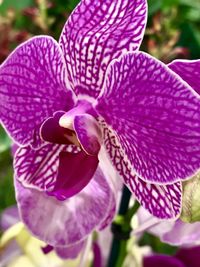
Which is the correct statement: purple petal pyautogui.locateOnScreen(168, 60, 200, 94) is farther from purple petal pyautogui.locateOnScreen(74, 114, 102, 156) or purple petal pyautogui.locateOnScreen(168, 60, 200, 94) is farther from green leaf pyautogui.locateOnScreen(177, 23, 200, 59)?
green leaf pyautogui.locateOnScreen(177, 23, 200, 59)

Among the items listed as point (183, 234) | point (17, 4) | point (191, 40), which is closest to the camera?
point (183, 234)

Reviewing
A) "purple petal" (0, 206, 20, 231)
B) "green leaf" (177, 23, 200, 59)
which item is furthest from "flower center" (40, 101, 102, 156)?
"green leaf" (177, 23, 200, 59)

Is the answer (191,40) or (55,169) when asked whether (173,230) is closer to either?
(55,169)

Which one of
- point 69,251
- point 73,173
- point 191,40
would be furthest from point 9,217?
point 191,40

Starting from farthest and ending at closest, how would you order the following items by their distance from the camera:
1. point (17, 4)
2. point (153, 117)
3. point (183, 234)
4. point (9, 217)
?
1. point (17, 4)
2. point (9, 217)
3. point (183, 234)
4. point (153, 117)

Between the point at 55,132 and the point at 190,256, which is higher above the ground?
the point at 55,132

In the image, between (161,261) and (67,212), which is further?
(161,261)

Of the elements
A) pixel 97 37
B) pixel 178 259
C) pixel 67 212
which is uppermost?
pixel 97 37

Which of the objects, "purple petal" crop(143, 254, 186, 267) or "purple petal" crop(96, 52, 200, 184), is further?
"purple petal" crop(143, 254, 186, 267)
